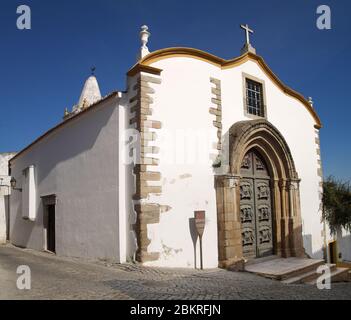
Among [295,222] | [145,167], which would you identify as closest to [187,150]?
[145,167]

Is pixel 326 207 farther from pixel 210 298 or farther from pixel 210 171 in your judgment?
pixel 210 298

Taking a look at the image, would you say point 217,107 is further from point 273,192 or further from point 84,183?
point 84,183

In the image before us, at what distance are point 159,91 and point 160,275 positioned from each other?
3.95 metres

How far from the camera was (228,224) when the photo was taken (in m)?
8.02

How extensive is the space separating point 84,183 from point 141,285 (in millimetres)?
4212

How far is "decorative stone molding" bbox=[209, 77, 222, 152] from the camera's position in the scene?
860cm

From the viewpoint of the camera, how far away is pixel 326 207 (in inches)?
498

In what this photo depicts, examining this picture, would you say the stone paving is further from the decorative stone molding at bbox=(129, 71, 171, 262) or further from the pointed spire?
the pointed spire

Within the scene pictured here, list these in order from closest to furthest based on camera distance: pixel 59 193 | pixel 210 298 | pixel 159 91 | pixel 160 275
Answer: pixel 210 298
pixel 160 275
pixel 159 91
pixel 59 193

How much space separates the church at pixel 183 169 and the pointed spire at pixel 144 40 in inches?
1.1

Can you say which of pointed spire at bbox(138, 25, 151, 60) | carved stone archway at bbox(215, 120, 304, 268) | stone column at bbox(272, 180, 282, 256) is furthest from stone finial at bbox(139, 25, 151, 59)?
stone column at bbox(272, 180, 282, 256)

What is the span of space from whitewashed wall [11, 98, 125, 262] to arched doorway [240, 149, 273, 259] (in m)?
3.47

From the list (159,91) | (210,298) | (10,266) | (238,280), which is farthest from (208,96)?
(10,266)

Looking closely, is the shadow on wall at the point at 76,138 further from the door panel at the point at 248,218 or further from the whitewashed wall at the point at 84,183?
the door panel at the point at 248,218
